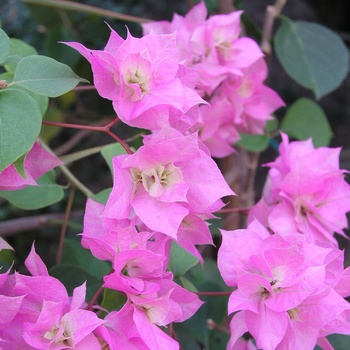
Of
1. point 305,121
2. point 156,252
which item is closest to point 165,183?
point 156,252

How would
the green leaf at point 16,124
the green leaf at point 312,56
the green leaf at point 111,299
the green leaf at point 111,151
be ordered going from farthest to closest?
the green leaf at point 312,56 → the green leaf at point 111,151 → the green leaf at point 111,299 → the green leaf at point 16,124

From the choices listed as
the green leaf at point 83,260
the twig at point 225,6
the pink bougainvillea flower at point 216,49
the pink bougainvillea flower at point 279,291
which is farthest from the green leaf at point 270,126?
the pink bougainvillea flower at point 279,291

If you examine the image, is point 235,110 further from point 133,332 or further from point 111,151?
point 133,332

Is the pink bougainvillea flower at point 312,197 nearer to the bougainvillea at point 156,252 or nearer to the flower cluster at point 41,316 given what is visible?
the bougainvillea at point 156,252

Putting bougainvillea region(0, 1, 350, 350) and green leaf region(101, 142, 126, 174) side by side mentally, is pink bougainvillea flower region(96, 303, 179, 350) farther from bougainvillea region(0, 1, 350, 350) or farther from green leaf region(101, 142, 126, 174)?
green leaf region(101, 142, 126, 174)

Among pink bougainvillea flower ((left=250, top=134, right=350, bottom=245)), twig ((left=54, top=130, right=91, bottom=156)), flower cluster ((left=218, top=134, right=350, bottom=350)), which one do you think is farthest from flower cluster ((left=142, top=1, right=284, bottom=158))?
twig ((left=54, top=130, right=91, bottom=156))
